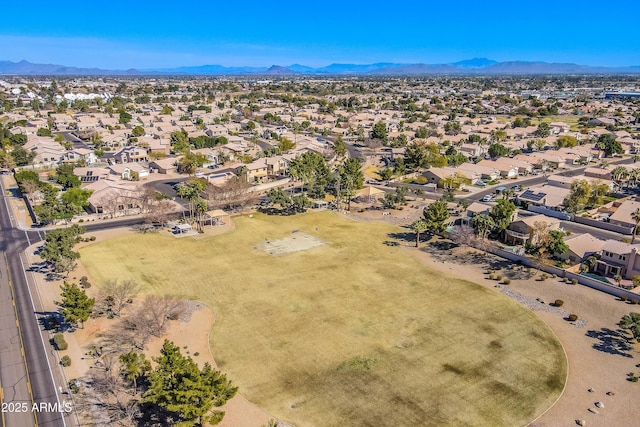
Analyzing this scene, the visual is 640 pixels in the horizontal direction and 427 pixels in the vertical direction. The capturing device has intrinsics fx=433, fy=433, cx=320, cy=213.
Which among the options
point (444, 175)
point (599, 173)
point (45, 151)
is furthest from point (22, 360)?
point (599, 173)

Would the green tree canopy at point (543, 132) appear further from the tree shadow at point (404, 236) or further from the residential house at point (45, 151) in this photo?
the residential house at point (45, 151)

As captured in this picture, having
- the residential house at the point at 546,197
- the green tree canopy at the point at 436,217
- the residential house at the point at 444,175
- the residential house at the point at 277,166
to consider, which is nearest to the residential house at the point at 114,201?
the residential house at the point at 277,166

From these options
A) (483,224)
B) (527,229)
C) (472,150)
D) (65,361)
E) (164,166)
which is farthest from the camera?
(472,150)

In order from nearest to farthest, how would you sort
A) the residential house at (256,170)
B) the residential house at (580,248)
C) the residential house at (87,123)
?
the residential house at (580,248), the residential house at (256,170), the residential house at (87,123)

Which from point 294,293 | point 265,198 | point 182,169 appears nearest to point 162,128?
point 182,169

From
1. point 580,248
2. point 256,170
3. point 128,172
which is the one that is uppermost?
point 128,172

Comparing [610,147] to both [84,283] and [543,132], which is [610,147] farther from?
[84,283]

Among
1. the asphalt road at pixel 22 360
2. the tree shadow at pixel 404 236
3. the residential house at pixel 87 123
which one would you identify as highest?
the residential house at pixel 87 123
